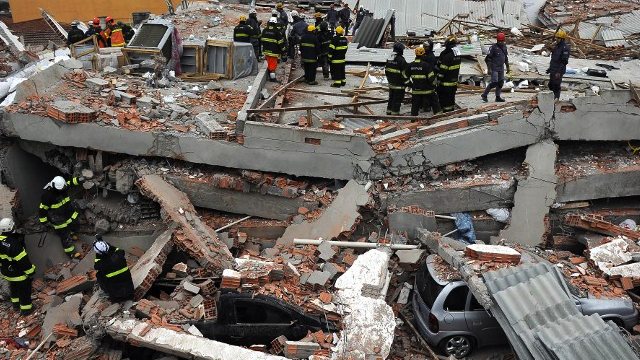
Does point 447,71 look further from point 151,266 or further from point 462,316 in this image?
point 151,266

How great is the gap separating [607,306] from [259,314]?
4537 mm

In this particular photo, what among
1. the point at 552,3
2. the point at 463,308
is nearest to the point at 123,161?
the point at 463,308

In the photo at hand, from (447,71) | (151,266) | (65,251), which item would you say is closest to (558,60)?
(447,71)

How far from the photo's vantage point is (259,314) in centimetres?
724

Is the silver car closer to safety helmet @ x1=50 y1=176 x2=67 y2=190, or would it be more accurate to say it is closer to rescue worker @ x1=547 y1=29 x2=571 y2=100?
rescue worker @ x1=547 y1=29 x2=571 y2=100

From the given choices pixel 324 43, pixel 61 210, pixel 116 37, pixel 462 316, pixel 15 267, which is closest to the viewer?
pixel 462 316

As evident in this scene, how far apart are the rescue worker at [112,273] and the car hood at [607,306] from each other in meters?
5.95

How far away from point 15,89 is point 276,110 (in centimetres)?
499

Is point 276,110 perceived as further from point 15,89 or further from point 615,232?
point 615,232

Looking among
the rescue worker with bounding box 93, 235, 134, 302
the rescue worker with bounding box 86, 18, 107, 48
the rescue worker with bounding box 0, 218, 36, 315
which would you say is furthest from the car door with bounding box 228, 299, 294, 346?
the rescue worker with bounding box 86, 18, 107, 48

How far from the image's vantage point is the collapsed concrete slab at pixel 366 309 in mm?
6766

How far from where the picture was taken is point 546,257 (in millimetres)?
8711

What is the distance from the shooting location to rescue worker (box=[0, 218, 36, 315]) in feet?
27.8

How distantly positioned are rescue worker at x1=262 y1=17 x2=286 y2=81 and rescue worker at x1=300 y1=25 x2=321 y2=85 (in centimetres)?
53
